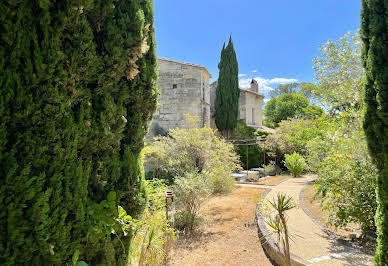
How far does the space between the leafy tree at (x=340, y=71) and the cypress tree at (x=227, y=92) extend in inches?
398

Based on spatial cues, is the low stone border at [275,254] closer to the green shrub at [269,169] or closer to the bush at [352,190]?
the bush at [352,190]

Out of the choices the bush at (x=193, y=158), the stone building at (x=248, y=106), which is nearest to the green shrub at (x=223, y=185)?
the bush at (x=193, y=158)

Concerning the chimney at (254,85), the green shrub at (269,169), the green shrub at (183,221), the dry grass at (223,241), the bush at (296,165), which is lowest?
the dry grass at (223,241)

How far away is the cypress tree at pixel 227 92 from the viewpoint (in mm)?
17750

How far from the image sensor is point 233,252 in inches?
165

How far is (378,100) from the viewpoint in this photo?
2.39 metres

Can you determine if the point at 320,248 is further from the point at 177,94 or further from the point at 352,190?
the point at 177,94

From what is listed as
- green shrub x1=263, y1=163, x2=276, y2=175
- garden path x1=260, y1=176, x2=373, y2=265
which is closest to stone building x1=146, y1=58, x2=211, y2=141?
green shrub x1=263, y1=163, x2=276, y2=175

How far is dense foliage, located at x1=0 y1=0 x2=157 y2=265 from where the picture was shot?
1.43 meters

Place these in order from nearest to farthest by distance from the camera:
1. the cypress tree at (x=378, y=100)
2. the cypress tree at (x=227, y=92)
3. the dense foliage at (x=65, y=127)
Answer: the dense foliage at (x=65, y=127)
the cypress tree at (x=378, y=100)
the cypress tree at (x=227, y=92)

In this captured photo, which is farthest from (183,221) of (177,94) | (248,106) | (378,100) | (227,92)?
(248,106)

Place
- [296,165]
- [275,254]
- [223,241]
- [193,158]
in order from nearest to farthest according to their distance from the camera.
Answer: [275,254]
[223,241]
[193,158]
[296,165]

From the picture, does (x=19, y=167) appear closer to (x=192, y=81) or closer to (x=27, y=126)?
(x=27, y=126)

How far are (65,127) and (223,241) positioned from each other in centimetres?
431
